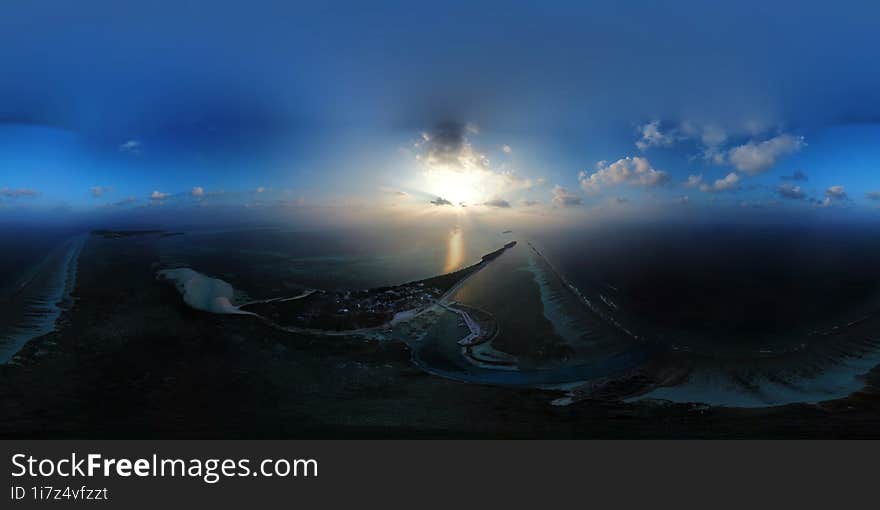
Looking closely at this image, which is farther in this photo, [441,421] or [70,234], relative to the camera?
[70,234]

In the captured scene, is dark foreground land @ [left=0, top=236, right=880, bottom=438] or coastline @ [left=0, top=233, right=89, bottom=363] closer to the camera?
dark foreground land @ [left=0, top=236, right=880, bottom=438]

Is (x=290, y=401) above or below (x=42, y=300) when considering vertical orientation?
below

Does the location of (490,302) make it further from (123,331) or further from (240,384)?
(123,331)

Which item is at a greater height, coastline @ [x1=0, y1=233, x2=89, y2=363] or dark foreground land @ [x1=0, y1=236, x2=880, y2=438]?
coastline @ [x1=0, y1=233, x2=89, y2=363]

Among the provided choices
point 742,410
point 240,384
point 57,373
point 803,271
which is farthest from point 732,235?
→ point 57,373

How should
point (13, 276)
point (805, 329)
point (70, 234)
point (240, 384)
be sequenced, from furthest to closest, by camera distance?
point (70, 234), point (13, 276), point (805, 329), point (240, 384)

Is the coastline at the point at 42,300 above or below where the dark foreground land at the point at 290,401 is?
above

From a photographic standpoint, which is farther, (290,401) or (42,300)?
(42,300)

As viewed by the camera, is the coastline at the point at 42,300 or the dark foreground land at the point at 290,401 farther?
the coastline at the point at 42,300
